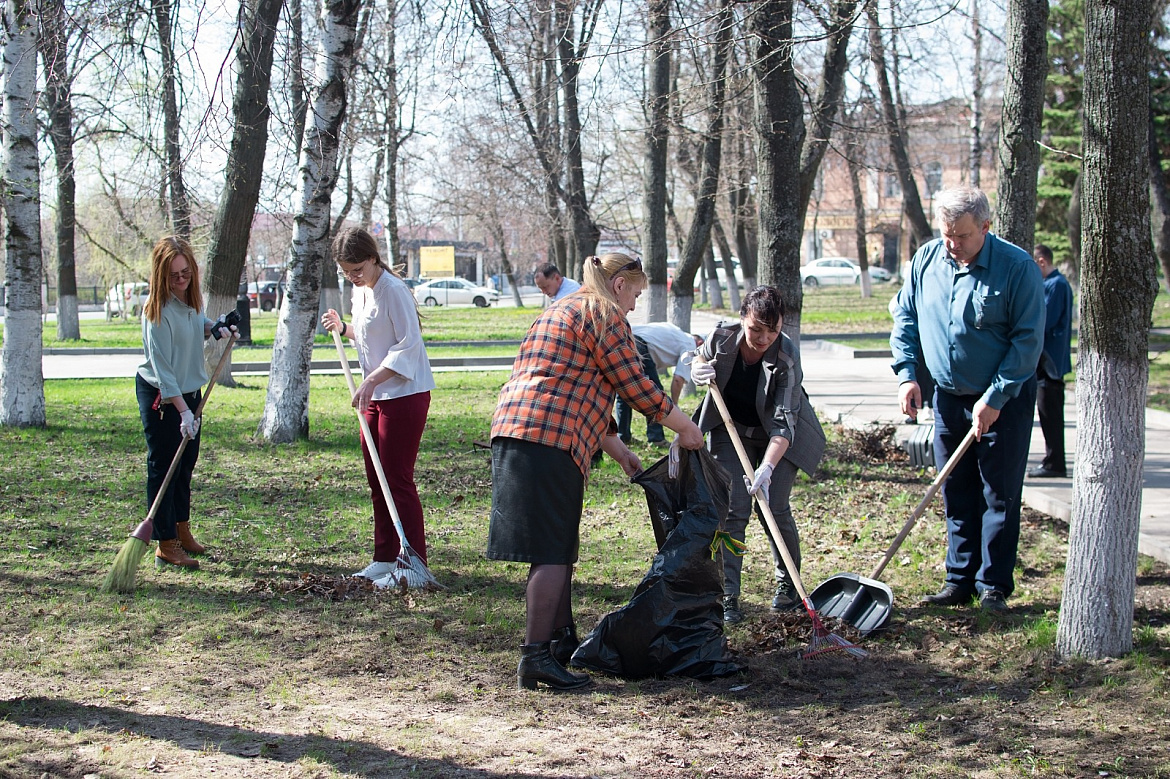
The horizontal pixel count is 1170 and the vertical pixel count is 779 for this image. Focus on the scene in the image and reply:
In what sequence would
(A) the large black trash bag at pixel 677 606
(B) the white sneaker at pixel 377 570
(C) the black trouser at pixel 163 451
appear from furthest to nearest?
(C) the black trouser at pixel 163 451, (B) the white sneaker at pixel 377 570, (A) the large black trash bag at pixel 677 606

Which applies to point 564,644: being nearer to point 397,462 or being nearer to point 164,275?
point 397,462

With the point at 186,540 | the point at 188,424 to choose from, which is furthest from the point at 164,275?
the point at 186,540

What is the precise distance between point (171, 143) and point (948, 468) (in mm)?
6617

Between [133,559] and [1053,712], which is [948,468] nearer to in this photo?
[1053,712]

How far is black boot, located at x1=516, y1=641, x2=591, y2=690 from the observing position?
3.99m

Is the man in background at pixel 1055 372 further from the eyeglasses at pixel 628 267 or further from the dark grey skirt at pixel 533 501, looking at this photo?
the dark grey skirt at pixel 533 501

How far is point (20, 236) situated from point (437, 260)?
50469 mm

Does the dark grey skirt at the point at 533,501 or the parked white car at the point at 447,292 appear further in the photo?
the parked white car at the point at 447,292

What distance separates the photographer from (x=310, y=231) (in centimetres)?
905

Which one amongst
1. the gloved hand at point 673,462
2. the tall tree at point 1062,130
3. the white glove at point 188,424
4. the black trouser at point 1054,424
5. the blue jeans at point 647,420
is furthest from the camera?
the tall tree at point 1062,130

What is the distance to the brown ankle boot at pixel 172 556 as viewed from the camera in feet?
18.8

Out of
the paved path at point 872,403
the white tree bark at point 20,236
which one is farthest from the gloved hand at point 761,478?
the white tree bark at point 20,236

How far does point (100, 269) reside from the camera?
37000mm

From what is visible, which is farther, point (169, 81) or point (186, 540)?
point (169, 81)
